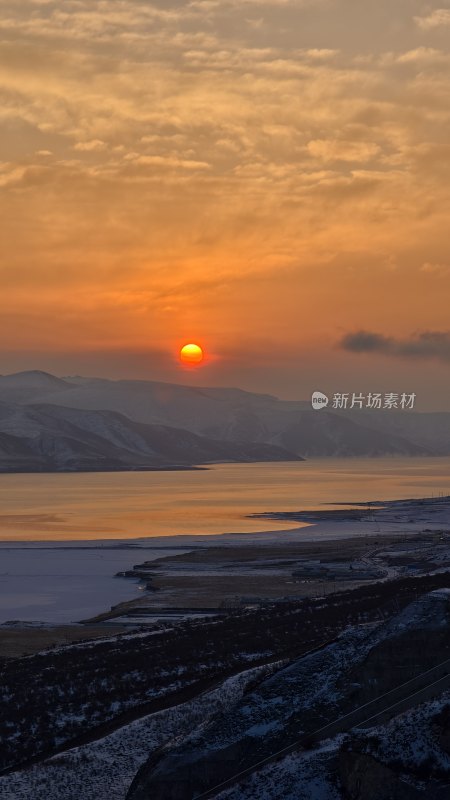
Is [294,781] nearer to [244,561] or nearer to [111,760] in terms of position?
[111,760]

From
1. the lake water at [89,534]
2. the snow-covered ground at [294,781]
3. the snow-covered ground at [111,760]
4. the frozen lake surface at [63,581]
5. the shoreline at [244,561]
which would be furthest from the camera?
the lake water at [89,534]

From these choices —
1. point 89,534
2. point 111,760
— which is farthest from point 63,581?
point 111,760

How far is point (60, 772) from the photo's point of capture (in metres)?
27.6

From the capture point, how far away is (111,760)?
2845cm

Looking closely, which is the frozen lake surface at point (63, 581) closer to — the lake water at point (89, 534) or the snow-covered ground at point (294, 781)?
the lake water at point (89, 534)

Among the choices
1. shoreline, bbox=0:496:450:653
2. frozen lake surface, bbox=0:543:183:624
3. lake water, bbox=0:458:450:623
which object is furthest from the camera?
lake water, bbox=0:458:450:623

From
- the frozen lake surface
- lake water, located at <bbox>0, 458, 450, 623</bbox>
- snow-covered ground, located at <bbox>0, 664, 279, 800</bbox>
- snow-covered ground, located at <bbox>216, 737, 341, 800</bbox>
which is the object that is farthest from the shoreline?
snow-covered ground, located at <bbox>216, 737, 341, 800</bbox>

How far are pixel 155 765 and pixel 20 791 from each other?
5734 millimetres

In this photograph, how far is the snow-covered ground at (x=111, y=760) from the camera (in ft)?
87.5

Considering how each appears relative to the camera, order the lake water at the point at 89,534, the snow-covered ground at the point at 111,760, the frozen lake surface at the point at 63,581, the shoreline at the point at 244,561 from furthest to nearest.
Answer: the lake water at the point at 89,534 → the shoreline at the point at 244,561 → the frozen lake surface at the point at 63,581 → the snow-covered ground at the point at 111,760

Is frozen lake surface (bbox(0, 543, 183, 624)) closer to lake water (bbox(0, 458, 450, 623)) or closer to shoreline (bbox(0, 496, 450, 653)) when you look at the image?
lake water (bbox(0, 458, 450, 623))

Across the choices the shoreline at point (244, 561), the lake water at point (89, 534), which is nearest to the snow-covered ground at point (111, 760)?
the shoreline at point (244, 561)

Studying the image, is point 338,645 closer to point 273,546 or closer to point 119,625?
point 119,625

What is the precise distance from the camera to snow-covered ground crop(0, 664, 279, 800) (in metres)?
26.7
